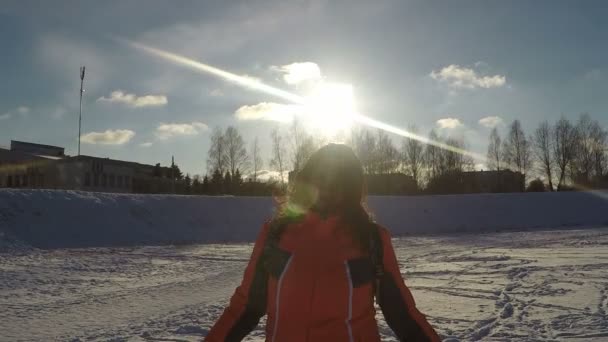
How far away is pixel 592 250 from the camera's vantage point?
1504cm

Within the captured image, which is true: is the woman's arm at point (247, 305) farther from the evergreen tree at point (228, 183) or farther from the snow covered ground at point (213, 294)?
the evergreen tree at point (228, 183)

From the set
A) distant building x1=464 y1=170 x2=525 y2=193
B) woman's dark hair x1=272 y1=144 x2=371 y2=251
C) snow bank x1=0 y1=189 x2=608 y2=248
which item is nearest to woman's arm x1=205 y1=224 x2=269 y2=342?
woman's dark hair x1=272 y1=144 x2=371 y2=251

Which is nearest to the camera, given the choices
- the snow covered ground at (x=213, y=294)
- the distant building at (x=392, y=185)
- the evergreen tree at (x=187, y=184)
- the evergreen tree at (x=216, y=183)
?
the snow covered ground at (x=213, y=294)

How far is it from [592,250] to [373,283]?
15.6 m

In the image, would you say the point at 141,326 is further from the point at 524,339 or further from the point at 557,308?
the point at 557,308

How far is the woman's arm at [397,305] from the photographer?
1.89 m

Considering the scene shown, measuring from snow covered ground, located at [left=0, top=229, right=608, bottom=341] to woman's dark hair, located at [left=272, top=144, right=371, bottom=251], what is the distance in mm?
3997

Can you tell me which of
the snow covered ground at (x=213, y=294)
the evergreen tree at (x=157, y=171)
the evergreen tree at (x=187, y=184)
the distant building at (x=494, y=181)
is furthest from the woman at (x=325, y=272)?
the evergreen tree at (x=157, y=171)

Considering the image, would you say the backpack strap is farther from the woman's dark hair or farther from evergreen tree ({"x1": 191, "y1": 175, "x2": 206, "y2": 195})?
evergreen tree ({"x1": 191, "y1": 175, "x2": 206, "y2": 195})

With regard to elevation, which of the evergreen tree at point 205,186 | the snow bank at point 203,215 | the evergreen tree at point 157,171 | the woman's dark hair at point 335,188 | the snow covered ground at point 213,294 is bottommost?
the snow covered ground at point 213,294

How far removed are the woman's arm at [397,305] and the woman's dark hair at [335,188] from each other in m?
0.14

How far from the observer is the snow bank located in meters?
20.8

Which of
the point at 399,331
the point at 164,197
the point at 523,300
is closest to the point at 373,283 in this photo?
the point at 399,331

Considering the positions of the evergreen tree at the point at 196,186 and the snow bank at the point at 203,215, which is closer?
the snow bank at the point at 203,215
